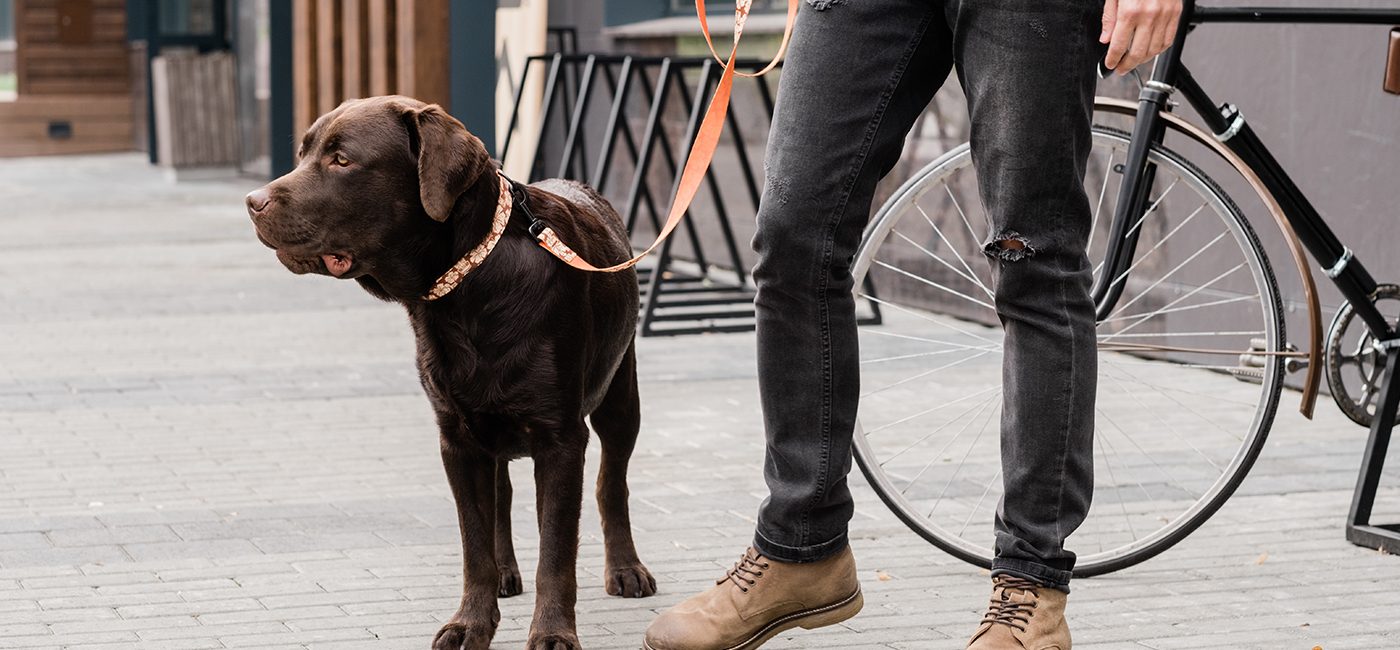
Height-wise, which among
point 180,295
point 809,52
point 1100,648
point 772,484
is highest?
point 809,52

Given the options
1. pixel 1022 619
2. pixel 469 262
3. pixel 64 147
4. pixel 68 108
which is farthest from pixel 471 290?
pixel 68 108

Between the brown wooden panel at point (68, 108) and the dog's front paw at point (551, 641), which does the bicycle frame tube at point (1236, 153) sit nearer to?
the dog's front paw at point (551, 641)

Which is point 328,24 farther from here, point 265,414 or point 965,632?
point 965,632

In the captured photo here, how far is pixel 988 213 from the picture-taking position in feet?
10.2

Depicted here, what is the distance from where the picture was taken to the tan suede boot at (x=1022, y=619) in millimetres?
3080

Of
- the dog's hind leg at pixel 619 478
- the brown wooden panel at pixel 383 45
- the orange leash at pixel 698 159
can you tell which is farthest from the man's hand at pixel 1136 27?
the brown wooden panel at pixel 383 45

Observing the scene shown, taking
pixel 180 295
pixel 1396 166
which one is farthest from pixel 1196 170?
pixel 180 295

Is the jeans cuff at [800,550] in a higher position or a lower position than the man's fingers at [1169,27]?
lower

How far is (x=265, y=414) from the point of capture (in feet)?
20.6

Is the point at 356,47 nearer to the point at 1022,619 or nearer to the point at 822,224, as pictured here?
the point at 822,224

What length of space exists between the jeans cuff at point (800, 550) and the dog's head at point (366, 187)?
2.58ft

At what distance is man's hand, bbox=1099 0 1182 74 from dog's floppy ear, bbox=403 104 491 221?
41.8 inches

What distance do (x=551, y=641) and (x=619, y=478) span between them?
1.91 ft

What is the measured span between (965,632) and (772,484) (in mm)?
626
